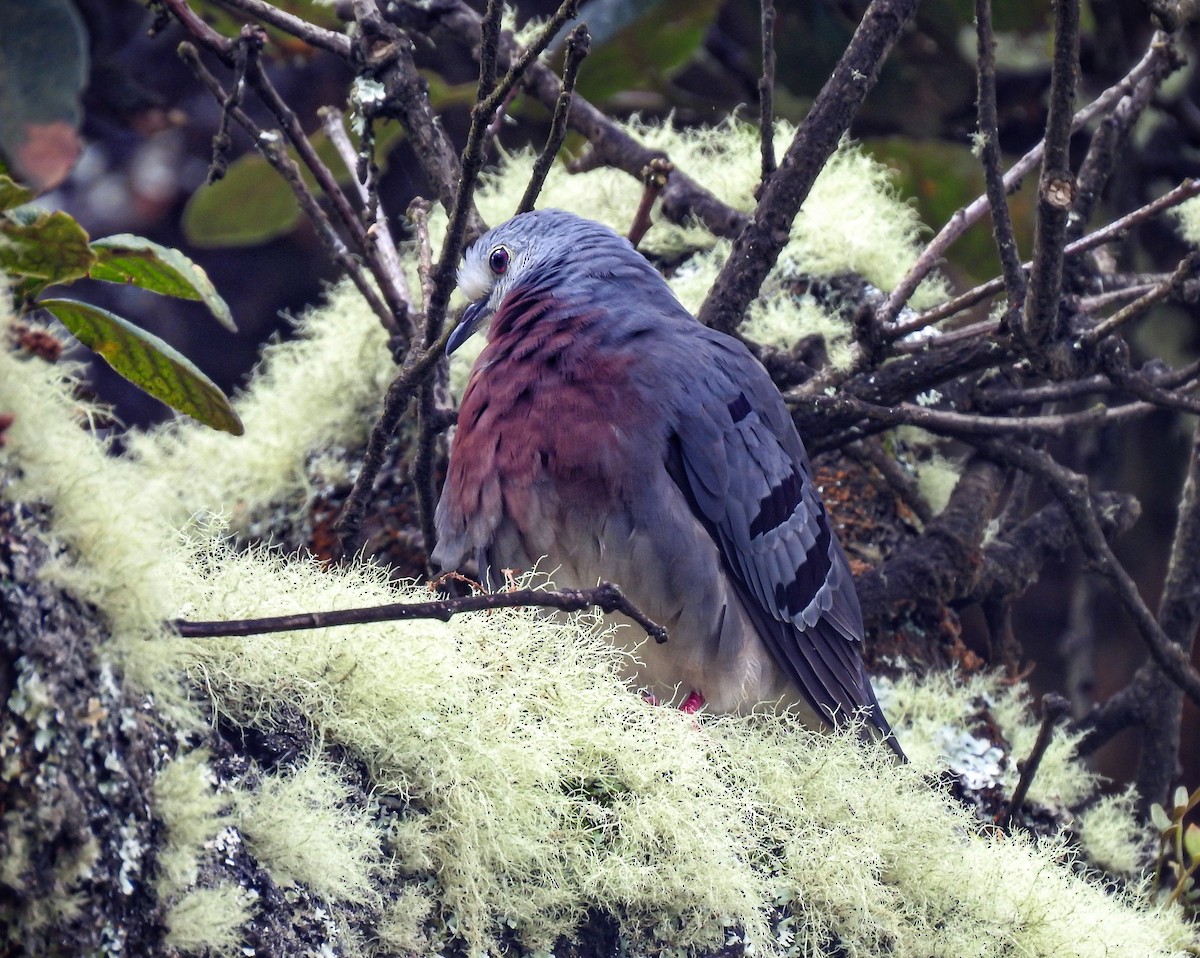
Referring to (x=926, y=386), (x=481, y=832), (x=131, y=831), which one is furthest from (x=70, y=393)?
(x=926, y=386)

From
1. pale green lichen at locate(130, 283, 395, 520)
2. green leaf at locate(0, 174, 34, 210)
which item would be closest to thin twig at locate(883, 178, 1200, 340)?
pale green lichen at locate(130, 283, 395, 520)

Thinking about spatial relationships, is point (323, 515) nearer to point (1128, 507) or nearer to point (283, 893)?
point (283, 893)

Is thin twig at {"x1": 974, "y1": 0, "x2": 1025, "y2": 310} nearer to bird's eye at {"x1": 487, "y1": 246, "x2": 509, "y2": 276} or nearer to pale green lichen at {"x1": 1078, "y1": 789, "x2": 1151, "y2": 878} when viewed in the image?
bird's eye at {"x1": 487, "y1": 246, "x2": 509, "y2": 276}

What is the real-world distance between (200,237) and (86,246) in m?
1.93

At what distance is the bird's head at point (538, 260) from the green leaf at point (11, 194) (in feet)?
3.73

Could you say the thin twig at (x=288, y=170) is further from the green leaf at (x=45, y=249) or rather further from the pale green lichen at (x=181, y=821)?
the pale green lichen at (x=181, y=821)

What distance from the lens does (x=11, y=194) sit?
4.07 ft

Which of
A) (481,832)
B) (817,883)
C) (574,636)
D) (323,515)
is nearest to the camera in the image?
(481,832)

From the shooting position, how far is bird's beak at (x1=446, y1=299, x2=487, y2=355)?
8.03 ft

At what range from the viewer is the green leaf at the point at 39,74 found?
5.34 feet

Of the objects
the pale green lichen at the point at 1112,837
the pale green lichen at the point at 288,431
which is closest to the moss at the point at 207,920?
the pale green lichen at the point at 288,431

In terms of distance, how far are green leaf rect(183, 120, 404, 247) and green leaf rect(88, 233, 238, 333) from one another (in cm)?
158

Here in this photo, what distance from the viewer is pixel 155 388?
1.45m

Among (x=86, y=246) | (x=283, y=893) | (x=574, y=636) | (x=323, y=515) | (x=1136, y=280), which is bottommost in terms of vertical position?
(x=323, y=515)
